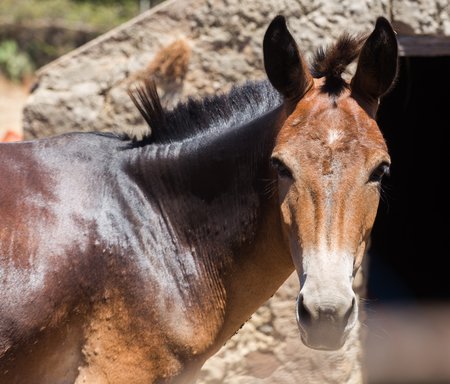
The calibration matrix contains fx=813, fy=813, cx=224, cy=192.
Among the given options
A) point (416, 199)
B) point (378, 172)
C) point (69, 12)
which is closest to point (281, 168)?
point (378, 172)

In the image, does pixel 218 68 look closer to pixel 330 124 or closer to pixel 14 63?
pixel 330 124

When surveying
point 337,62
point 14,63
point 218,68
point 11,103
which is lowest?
point 11,103

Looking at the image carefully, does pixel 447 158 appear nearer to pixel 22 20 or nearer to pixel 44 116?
pixel 44 116

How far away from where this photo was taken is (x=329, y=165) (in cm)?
320

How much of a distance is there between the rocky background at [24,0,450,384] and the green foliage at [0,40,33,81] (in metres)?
9.99

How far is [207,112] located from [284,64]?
49 cm

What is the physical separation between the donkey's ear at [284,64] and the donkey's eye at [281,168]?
13.7 inches

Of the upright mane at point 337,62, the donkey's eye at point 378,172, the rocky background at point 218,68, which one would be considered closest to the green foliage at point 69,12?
the rocky background at point 218,68

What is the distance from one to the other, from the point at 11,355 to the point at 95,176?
85 centimetres

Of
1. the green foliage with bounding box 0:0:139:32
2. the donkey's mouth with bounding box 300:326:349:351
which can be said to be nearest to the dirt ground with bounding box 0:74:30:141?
the green foliage with bounding box 0:0:139:32

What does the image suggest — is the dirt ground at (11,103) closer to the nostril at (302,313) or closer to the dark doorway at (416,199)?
the dark doorway at (416,199)

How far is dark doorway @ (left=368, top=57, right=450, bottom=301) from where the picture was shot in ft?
24.5

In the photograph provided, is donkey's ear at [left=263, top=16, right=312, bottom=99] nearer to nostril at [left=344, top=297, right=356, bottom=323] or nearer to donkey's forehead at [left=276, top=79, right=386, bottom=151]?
donkey's forehead at [left=276, top=79, right=386, bottom=151]

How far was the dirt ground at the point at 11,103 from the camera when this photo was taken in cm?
1305
